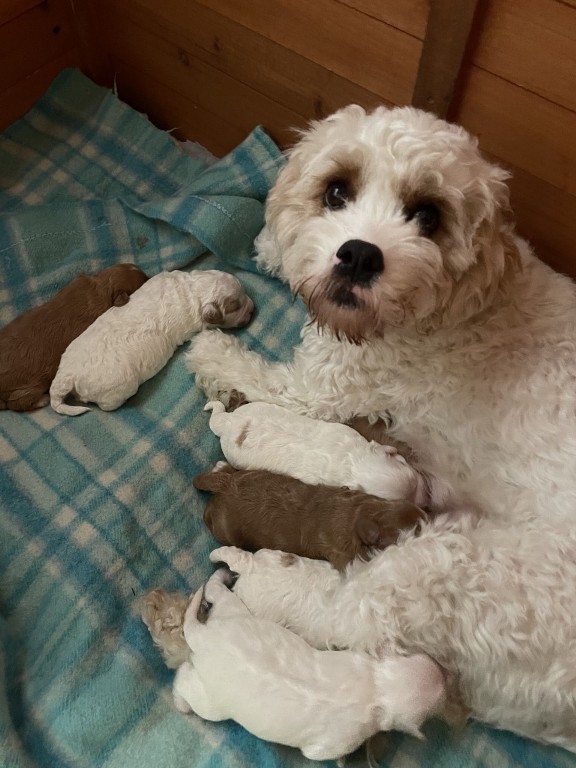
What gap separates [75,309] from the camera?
2.26m

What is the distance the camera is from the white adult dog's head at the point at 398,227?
1548 mm

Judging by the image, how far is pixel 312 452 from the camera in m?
1.90

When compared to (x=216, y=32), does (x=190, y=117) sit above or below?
below

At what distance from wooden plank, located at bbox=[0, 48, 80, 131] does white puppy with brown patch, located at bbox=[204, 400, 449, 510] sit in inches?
69.5

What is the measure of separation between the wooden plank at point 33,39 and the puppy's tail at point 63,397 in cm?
147

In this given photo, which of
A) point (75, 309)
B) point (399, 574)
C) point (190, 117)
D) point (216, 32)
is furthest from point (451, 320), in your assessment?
point (190, 117)

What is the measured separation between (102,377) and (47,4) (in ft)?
5.60

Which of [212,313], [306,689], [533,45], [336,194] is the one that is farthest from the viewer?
[212,313]

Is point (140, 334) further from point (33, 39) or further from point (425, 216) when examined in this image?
point (33, 39)

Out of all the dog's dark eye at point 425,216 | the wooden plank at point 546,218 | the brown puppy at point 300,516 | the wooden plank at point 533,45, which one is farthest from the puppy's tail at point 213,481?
the wooden plank at point 533,45

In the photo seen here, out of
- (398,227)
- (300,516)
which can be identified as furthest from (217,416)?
(398,227)

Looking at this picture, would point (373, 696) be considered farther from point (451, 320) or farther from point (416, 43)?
point (416, 43)

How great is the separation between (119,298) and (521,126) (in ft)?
4.63

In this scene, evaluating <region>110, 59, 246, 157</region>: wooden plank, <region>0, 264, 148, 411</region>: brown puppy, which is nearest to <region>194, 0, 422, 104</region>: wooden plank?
<region>110, 59, 246, 157</region>: wooden plank
